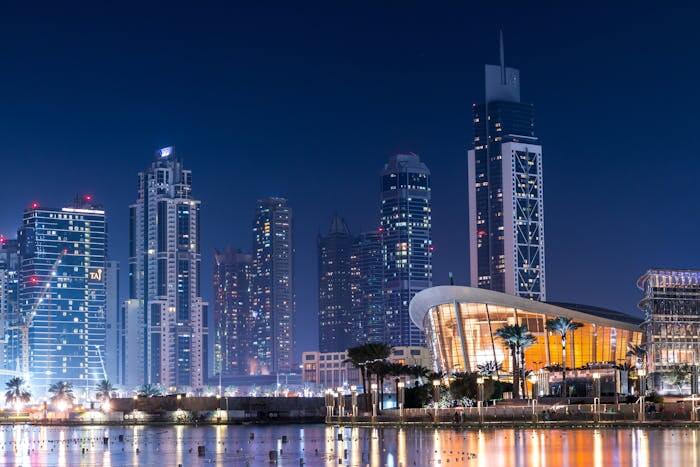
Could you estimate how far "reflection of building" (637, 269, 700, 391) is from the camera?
184 metres

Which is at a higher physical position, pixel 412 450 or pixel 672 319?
pixel 672 319

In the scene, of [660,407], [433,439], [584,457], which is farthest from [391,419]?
[584,457]

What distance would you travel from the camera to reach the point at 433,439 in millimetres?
109250

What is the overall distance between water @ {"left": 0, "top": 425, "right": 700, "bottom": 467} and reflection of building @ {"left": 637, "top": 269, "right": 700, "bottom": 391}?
212 feet

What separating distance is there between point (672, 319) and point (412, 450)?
9939 cm

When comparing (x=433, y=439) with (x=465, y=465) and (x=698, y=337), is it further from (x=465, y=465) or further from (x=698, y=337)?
(x=698, y=337)

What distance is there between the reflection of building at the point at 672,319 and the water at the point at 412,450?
64.6m

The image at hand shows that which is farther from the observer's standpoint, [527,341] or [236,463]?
[527,341]

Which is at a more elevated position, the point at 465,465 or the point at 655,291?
the point at 655,291

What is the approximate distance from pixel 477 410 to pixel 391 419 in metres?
12.4

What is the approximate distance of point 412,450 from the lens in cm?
9419

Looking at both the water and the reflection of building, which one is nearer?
A: the water

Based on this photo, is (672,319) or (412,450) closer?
(412,450)

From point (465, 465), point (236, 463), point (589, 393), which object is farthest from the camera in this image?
point (589, 393)
